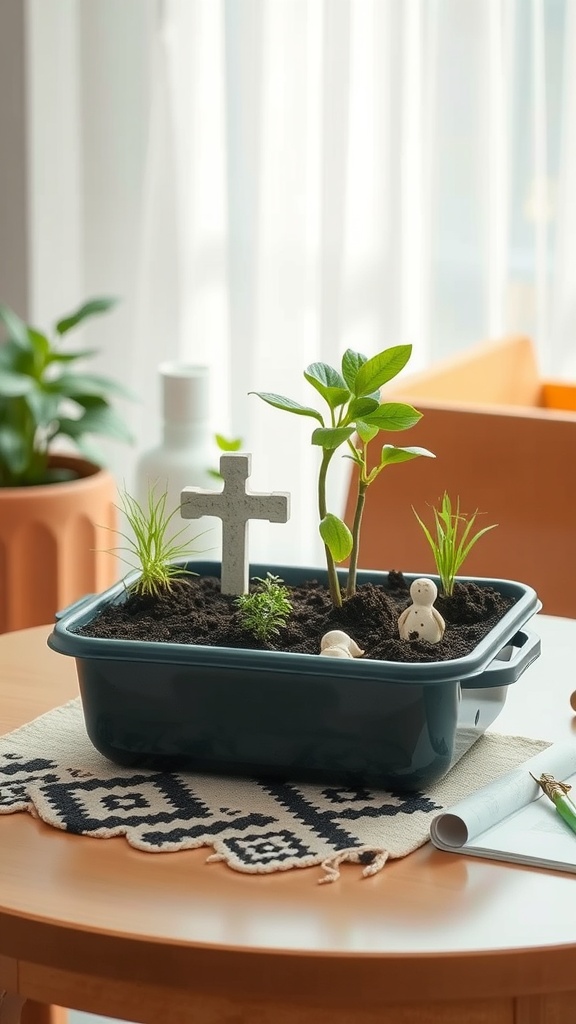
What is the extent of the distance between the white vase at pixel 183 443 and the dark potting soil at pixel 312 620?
4.19ft

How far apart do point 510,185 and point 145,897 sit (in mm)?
2088

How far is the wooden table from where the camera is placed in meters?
0.77

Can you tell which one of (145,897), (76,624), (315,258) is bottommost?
(145,897)

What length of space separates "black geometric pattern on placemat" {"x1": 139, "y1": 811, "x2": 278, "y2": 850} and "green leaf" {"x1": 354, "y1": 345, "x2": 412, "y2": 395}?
1.08 feet

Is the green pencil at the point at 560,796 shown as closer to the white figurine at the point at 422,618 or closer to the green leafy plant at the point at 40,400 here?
the white figurine at the point at 422,618

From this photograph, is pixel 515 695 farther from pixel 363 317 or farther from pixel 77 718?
pixel 363 317

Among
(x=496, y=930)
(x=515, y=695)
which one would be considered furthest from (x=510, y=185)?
(x=496, y=930)

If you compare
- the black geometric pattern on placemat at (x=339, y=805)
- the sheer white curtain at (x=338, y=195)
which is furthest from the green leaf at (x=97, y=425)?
the black geometric pattern on placemat at (x=339, y=805)

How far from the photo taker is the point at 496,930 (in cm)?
80

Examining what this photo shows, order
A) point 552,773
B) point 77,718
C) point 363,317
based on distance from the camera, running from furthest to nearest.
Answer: point 363,317, point 77,718, point 552,773

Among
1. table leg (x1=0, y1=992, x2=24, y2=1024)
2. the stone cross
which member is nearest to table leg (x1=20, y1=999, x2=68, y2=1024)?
table leg (x1=0, y1=992, x2=24, y2=1024)

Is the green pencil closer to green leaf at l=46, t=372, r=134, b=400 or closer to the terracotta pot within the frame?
the terracotta pot

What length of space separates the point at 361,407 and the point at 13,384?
140 centimetres

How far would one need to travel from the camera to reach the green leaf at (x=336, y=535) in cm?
103
